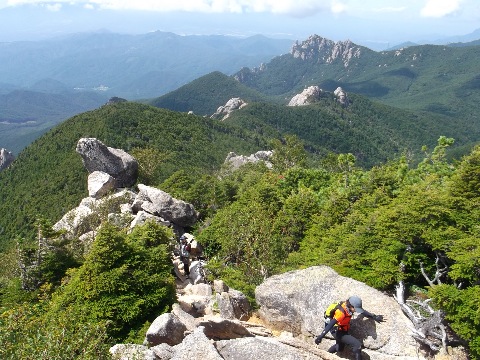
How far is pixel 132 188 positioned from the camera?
51.8 meters

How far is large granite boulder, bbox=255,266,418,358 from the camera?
1431 cm

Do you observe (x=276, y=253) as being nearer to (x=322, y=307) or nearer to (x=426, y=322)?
(x=322, y=307)

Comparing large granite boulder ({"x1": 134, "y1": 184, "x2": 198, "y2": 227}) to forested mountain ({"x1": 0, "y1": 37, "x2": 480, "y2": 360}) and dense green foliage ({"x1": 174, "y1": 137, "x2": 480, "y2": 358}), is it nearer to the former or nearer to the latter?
forested mountain ({"x1": 0, "y1": 37, "x2": 480, "y2": 360})

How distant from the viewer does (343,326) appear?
13547 mm

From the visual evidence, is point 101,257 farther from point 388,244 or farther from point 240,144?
point 240,144

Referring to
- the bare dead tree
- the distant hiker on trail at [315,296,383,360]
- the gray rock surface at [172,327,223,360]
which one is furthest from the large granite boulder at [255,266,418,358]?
the gray rock surface at [172,327,223,360]

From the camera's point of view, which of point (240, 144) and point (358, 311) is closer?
point (358, 311)

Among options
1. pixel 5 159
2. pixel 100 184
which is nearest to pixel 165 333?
pixel 100 184

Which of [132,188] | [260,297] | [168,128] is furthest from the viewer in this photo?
[168,128]

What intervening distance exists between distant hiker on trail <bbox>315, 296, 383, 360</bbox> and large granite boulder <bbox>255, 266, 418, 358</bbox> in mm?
1012

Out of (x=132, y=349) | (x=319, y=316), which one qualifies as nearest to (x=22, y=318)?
(x=132, y=349)

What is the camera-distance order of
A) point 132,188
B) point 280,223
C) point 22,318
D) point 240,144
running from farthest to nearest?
point 240,144, point 132,188, point 280,223, point 22,318

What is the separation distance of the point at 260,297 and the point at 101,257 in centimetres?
821

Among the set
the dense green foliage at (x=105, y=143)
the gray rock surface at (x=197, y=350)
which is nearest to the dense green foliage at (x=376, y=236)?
the gray rock surface at (x=197, y=350)
